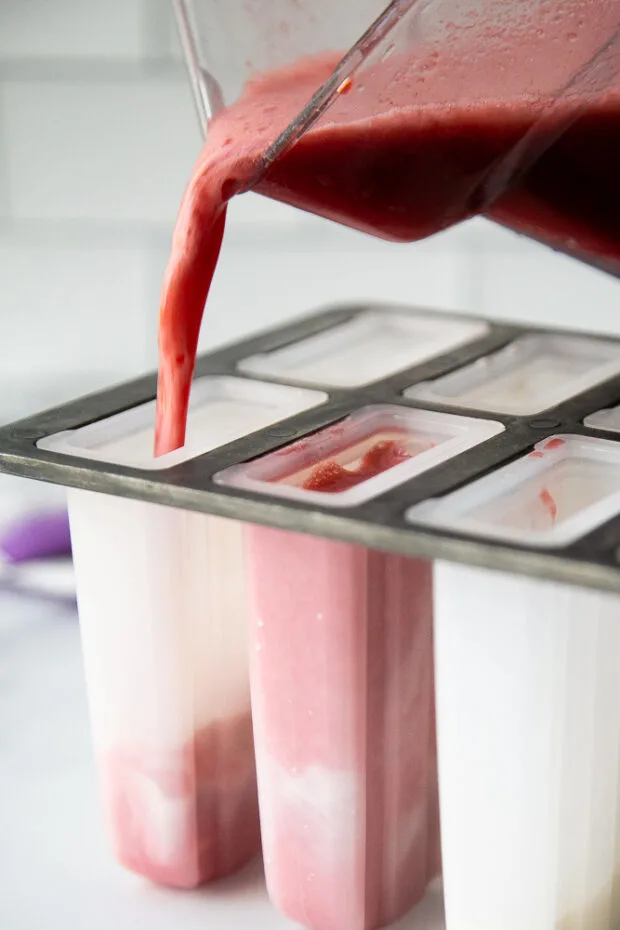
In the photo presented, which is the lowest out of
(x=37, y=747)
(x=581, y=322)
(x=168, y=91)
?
(x=37, y=747)

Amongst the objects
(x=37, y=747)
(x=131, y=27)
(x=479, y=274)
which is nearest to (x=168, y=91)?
(x=131, y=27)

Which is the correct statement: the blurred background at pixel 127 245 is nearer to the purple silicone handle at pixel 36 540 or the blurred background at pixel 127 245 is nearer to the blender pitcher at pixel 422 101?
the purple silicone handle at pixel 36 540

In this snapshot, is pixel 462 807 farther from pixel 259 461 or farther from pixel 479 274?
pixel 479 274

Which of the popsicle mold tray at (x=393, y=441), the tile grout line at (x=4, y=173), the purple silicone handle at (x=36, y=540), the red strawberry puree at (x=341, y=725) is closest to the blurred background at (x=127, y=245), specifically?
the tile grout line at (x=4, y=173)

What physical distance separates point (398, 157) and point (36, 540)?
0.49 metres

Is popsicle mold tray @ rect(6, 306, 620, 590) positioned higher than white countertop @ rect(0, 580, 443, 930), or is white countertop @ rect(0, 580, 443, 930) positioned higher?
popsicle mold tray @ rect(6, 306, 620, 590)

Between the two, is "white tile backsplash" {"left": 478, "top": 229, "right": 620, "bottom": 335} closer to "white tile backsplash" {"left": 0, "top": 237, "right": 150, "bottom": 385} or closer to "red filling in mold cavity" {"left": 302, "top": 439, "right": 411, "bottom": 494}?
"white tile backsplash" {"left": 0, "top": 237, "right": 150, "bottom": 385}

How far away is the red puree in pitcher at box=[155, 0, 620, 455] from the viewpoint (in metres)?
0.62

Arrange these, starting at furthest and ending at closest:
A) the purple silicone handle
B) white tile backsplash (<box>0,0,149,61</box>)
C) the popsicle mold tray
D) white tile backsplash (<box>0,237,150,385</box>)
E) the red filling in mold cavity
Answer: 1. white tile backsplash (<box>0,237,150,385</box>)
2. white tile backsplash (<box>0,0,149,61</box>)
3. the purple silicone handle
4. the red filling in mold cavity
5. the popsicle mold tray

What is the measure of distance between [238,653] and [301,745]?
0.07 meters

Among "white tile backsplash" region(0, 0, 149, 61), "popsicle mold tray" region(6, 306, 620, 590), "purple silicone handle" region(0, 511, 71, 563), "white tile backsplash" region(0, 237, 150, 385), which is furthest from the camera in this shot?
"white tile backsplash" region(0, 237, 150, 385)

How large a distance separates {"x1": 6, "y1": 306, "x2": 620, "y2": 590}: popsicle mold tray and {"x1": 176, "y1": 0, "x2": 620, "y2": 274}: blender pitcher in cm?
10

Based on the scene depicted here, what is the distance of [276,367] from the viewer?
82cm

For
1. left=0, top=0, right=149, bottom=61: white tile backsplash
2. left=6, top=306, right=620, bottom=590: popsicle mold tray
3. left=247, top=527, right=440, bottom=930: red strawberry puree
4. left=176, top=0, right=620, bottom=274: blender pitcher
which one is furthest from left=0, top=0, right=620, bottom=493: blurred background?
left=247, top=527, right=440, bottom=930: red strawberry puree
